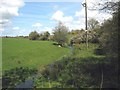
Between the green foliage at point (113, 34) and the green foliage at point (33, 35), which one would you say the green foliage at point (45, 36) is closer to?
the green foliage at point (33, 35)

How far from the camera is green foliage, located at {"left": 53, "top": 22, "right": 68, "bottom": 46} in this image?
6284cm

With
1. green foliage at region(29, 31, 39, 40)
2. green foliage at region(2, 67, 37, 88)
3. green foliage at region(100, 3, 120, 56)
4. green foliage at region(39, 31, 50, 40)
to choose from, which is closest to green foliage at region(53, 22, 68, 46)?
green foliage at region(39, 31, 50, 40)

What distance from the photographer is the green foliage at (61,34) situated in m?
62.8

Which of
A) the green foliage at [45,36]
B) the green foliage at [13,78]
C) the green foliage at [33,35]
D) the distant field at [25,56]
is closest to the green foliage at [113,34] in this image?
the green foliage at [13,78]

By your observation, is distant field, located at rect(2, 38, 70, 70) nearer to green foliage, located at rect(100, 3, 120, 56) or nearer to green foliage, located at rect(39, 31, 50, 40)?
green foliage, located at rect(100, 3, 120, 56)

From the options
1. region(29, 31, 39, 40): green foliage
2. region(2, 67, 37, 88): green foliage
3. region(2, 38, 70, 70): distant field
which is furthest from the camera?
region(29, 31, 39, 40): green foliage

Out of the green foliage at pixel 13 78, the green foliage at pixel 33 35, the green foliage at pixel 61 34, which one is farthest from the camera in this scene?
Answer: the green foliage at pixel 33 35

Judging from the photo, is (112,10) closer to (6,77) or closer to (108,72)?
(108,72)

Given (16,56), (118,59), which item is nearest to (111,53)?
(118,59)

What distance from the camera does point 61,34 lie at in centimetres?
6391

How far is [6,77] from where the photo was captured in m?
21.5

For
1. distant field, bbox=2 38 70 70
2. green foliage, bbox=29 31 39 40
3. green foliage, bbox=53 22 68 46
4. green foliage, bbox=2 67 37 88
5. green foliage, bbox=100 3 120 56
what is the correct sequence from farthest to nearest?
1. green foliage, bbox=29 31 39 40
2. green foliage, bbox=53 22 68 46
3. distant field, bbox=2 38 70 70
4. green foliage, bbox=2 67 37 88
5. green foliage, bbox=100 3 120 56

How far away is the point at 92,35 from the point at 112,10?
36.5 metres

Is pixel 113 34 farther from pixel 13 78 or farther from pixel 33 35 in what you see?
pixel 33 35
